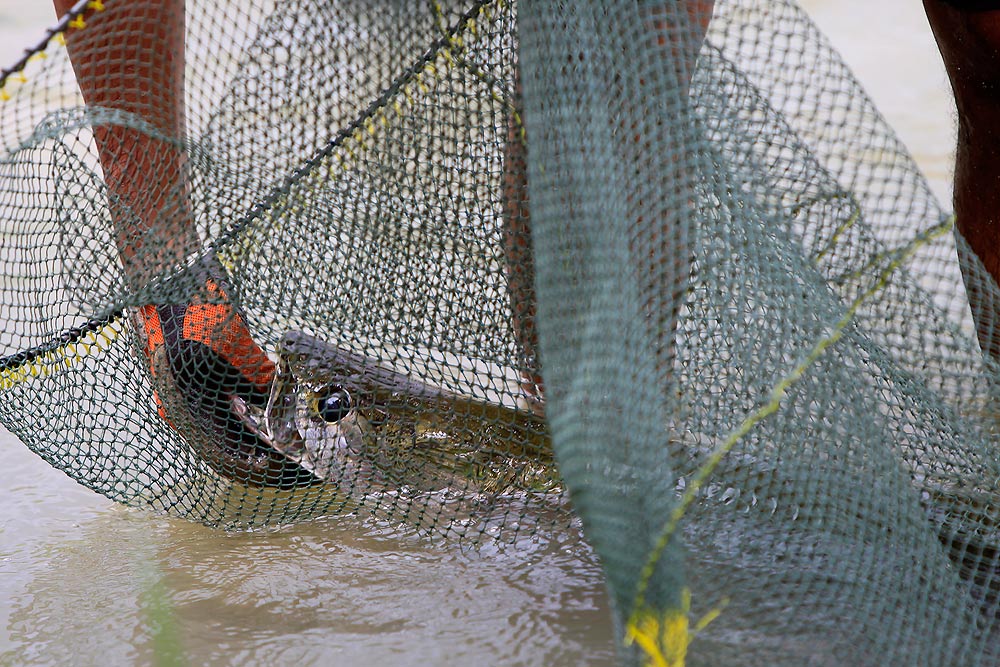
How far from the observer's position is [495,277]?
1.43 metres

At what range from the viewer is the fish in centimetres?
140

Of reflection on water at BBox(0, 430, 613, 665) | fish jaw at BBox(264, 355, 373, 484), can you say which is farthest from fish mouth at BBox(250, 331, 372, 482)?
reflection on water at BBox(0, 430, 613, 665)

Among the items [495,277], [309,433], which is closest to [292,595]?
[309,433]

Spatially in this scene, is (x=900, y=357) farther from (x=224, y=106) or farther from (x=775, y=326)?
(x=224, y=106)

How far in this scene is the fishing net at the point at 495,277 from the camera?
1082mm

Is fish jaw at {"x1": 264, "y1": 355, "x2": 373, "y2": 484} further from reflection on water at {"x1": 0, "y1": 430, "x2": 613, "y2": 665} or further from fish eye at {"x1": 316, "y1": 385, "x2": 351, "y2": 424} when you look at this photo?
reflection on water at {"x1": 0, "y1": 430, "x2": 613, "y2": 665}

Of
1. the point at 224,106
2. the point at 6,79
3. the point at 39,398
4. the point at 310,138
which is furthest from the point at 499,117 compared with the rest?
the point at 39,398

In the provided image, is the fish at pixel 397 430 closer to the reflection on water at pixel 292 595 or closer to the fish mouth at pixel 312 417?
the fish mouth at pixel 312 417

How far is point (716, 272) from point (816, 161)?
30 centimetres

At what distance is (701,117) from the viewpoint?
1184mm

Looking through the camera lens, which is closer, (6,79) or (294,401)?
(6,79)

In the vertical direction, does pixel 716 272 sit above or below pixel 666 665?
above

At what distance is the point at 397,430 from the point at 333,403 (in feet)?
0.32

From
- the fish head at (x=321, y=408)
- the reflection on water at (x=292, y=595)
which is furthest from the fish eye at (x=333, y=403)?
the reflection on water at (x=292, y=595)
